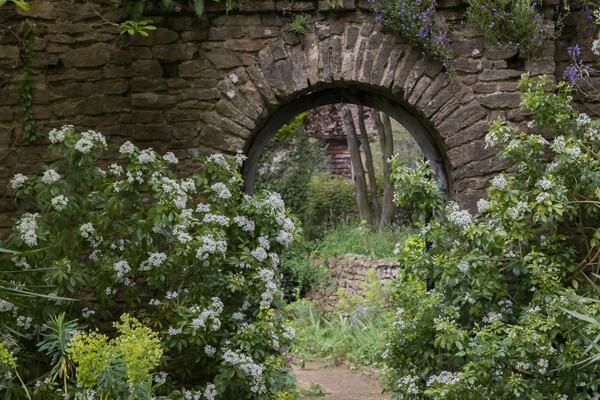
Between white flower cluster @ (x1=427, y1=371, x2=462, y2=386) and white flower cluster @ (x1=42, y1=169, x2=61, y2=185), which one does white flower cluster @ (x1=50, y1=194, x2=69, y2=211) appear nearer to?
white flower cluster @ (x1=42, y1=169, x2=61, y2=185)

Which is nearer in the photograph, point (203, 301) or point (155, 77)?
point (203, 301)

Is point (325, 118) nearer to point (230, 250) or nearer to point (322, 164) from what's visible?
point (322, 164)

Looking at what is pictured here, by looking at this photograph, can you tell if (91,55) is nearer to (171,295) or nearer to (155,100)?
(155,100)

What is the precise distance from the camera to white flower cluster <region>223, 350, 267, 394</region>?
4539mm

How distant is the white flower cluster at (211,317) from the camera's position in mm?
4562

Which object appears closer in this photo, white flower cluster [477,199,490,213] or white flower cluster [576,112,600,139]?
white flower cluster [477,199,490,213]

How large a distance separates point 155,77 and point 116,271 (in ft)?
4.63

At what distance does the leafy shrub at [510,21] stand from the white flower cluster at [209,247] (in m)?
2.20

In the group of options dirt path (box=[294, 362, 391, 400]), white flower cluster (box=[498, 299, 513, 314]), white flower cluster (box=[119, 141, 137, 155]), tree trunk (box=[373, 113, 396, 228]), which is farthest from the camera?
tree trunk (box=[373, 113, 396, 228])

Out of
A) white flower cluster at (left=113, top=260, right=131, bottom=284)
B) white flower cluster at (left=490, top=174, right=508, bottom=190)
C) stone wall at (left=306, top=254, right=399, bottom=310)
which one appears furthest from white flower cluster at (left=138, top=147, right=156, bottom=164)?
stone wall at (left=306, top=254, right=399, bottom=310)

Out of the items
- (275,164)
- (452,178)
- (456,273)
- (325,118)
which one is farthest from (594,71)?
(325,118)

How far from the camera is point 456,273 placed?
4.91m

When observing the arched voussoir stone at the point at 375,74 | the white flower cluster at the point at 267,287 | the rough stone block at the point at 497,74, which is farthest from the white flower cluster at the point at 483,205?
the white flower cluster at the point at 267,287

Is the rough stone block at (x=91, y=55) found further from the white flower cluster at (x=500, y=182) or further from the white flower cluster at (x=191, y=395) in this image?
the white flower cluster at (x=500, y=182)
